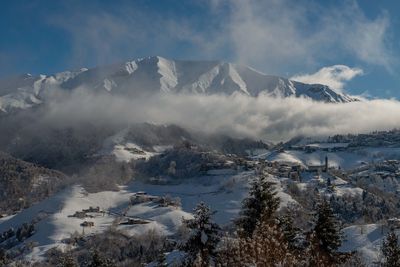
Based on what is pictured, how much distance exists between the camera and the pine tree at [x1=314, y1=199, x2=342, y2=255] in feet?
143

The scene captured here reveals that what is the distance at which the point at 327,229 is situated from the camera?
1724 inches

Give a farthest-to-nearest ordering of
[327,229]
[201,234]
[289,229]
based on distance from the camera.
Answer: [289,229], [327,229], [201,234]

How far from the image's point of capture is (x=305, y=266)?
32844 millimetres

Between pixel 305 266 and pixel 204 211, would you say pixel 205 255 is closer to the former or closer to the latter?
pixel 204 211

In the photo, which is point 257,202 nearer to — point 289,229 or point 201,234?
point 201,234

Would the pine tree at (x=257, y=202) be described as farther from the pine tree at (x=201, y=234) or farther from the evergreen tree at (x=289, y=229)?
the evergreen tree at (x=289, y=229)

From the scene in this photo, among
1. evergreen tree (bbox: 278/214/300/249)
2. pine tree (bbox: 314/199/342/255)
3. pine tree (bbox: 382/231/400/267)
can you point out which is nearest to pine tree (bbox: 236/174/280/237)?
pine tree (bbox: 314/199/342/255)

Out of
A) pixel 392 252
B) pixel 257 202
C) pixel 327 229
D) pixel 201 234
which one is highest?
pixel 257 202

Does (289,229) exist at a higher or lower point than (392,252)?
higher

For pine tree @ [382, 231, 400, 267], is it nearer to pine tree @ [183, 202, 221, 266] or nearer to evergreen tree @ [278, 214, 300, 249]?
evergreen tree @ [278, 214, 300, 249]

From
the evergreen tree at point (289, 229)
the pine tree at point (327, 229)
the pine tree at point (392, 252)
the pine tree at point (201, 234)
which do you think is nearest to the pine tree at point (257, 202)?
the pine tree at point (201, 234)

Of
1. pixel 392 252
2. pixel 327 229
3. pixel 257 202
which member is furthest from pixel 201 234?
pixel 392 252

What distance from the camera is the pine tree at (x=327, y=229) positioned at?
43562mm

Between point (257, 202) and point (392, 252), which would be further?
point (392, 252)
